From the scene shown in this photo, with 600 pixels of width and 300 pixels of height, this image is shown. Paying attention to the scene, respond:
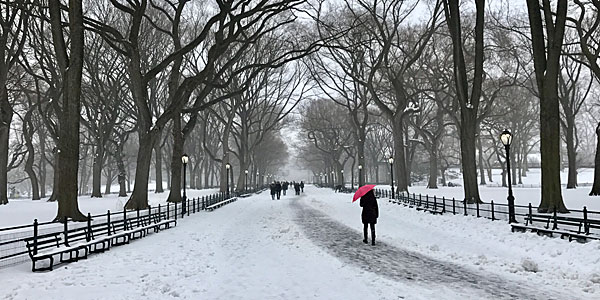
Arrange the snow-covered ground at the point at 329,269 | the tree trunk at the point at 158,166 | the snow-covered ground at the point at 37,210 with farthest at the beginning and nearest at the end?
1. the tree trunk at the point at 158,166
2. the snow-covered ground at the point at 37,210
3. the snow-covered ground at the point at 329,269

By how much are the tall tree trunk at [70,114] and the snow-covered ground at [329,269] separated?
11.9 feet

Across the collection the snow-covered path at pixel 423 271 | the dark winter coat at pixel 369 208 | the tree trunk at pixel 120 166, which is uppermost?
the tree trunk at pixel 120 166

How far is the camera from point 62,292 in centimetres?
783

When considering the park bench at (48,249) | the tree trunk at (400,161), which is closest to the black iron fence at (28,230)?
the park bench at (48,249)

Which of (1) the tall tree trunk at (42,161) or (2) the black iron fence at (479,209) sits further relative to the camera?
(1) the tall tree trunk at (42,161)

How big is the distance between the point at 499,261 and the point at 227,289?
20.5 ft

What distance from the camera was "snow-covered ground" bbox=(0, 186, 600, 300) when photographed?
7844 mm

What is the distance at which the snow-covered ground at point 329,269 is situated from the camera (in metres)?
7.84

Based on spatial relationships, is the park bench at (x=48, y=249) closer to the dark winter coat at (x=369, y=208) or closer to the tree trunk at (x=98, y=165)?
the dark winter coat at (x=369, y=208)

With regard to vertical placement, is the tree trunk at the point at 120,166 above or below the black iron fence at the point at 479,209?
above

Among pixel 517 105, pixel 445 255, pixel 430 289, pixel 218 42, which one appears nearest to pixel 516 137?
pixel 517 105

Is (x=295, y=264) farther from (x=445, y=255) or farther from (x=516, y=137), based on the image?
(x=516, y=137)

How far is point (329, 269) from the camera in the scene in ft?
32.6

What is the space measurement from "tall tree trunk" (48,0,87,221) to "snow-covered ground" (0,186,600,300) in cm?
362
